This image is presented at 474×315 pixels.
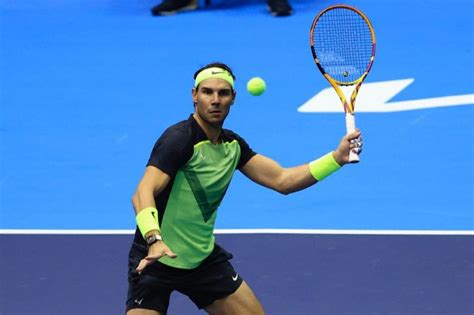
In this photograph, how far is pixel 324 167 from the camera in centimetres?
709

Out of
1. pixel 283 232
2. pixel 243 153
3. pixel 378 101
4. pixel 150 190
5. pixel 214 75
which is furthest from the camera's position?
pixel 378 101

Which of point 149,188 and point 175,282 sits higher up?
point 149,188

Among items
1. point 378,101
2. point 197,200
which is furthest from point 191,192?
point 378,101

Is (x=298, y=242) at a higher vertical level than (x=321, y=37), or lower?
lower

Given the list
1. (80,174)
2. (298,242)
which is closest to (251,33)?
(80,174)

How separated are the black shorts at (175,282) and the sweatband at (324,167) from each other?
78cm

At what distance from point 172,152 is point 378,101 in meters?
7.08

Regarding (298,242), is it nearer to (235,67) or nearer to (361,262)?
(361,262)

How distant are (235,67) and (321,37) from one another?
248 inches

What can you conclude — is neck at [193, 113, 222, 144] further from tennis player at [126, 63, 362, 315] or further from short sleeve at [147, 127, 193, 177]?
short sleeve at [147, 127, 193, 177]

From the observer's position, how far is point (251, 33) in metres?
15.8

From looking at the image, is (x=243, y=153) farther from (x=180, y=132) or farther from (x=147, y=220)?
(x=147, y=220)

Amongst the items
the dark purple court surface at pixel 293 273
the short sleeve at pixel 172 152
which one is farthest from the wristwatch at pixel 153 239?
the dark purple court surface at pixel 293 273

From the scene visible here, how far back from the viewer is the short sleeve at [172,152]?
21.5ft
